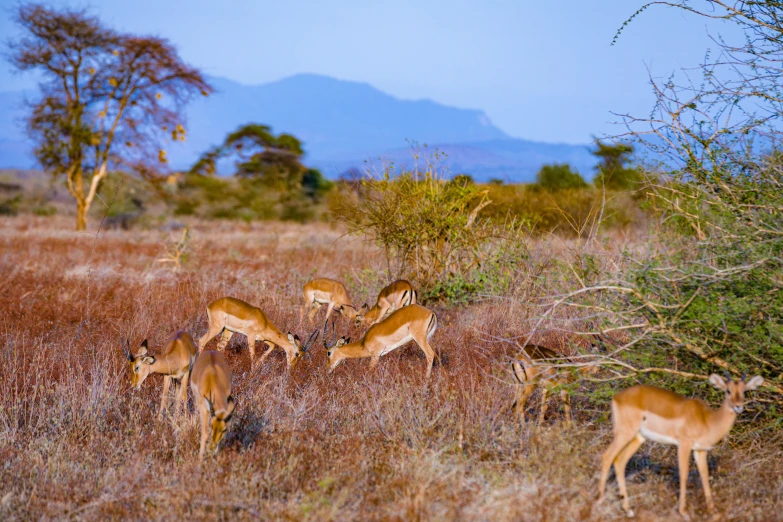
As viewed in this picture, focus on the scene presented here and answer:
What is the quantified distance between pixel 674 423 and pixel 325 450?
231cm

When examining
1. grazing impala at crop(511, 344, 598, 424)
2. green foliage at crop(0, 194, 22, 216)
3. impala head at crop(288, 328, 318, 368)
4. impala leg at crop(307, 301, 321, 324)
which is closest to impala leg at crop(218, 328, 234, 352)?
impala head at crop(288, 328, 318, 368)

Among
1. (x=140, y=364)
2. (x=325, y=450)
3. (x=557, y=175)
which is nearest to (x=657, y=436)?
(x=325, y=450)

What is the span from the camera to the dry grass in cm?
428

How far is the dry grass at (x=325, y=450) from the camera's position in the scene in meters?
4.28

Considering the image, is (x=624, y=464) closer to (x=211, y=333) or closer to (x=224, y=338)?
(x=211, y=333)

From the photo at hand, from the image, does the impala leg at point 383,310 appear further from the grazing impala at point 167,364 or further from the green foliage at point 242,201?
the green foliage at point 242,201

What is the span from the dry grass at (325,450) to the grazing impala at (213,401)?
206mm

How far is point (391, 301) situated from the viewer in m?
9.98

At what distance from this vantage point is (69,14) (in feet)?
73.5

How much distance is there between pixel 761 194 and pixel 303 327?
573 centimetres

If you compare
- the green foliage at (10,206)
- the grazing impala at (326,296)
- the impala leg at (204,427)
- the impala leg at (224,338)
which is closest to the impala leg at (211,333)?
the impala leg at (224,338)

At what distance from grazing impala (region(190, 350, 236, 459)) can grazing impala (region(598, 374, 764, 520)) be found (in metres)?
2.28

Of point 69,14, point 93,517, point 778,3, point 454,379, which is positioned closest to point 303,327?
point 454,379

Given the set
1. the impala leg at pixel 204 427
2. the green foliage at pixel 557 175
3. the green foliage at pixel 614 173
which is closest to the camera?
the impala leg at pixel 204 427
